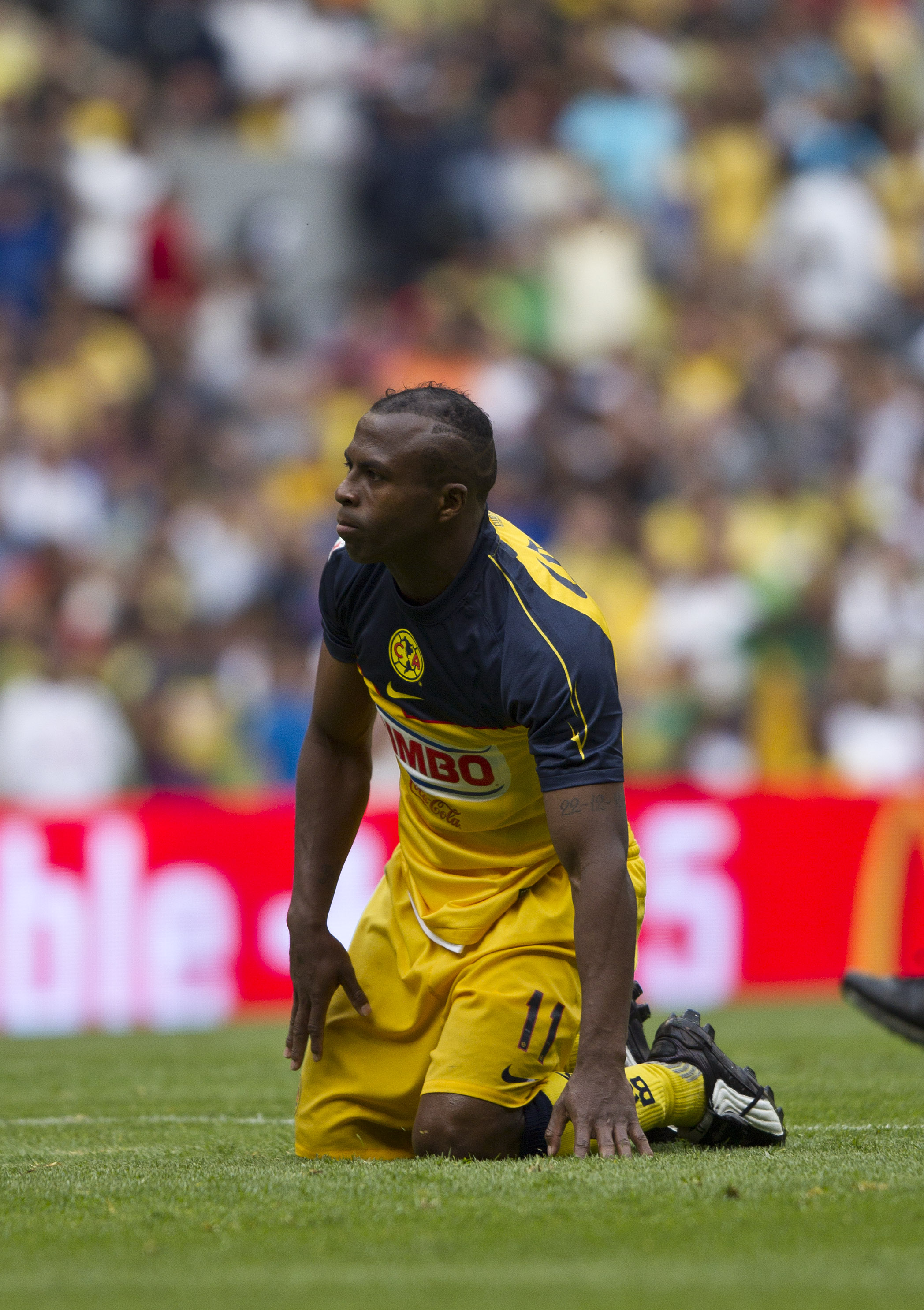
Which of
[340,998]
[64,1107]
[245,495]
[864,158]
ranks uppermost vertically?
[864,158]

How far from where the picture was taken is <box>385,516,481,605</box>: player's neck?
14.0ft

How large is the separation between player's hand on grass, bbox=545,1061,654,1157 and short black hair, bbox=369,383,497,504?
129 cm

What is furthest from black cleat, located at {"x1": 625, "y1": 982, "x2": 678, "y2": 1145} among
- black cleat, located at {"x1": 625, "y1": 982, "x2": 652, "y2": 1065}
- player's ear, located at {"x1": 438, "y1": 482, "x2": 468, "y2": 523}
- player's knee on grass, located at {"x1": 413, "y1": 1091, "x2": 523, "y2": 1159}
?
player's ear, located at {"x1": 438, "y1": 482, "x2": 468, "y2": 523}

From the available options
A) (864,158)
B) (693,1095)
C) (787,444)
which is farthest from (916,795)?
(864,158)

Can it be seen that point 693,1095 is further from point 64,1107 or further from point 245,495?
point 245,495

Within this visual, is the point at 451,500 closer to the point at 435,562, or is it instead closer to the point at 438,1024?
the point at 435,562

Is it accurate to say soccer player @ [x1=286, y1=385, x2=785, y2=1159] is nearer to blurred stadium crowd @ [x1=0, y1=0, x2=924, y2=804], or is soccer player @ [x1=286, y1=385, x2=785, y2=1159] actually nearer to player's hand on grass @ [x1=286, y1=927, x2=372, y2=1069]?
player's hand on grass @ [x1=286, y1=927, x2=372, y2=1069]

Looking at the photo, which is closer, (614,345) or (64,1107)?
(64,1107)

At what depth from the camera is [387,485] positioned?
4.18 metres

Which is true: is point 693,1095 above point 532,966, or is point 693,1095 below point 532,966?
below

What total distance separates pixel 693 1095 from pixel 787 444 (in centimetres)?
917

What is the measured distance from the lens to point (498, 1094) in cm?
427

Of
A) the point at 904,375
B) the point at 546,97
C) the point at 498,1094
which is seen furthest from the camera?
the point at 546,97

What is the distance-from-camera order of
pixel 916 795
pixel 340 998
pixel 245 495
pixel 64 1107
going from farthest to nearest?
pixel 245 495
pixel 916 795
pixel 64 1107
pixel 340 998
